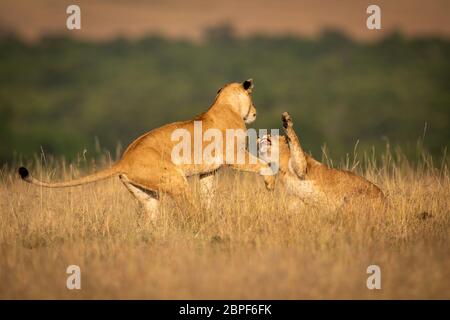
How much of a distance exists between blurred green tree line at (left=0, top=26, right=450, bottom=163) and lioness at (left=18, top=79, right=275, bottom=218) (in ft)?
90.9

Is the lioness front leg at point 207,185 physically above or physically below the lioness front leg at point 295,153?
below

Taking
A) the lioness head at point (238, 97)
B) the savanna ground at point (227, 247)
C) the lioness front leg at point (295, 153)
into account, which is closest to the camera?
the savanna ground at point (227, 247)

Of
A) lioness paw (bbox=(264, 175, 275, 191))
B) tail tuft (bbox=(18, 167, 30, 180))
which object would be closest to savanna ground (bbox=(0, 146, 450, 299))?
lioness paw (bbox=(264, 175, 275, 191))

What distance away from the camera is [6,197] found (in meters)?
8.86

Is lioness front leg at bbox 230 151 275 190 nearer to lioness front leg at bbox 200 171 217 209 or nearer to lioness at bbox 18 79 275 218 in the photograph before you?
lioness at bbox 18 79 275 218

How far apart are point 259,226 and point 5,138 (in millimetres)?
34773

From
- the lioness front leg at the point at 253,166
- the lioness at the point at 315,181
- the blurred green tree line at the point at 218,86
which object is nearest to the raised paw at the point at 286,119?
the lioness at the point at 315,181

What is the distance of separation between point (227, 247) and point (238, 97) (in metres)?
2.31

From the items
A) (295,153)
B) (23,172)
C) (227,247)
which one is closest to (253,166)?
(295,153)

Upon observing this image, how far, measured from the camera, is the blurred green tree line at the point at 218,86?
44.8m

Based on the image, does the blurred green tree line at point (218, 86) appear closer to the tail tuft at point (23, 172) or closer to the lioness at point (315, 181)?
the lioness at point (315, 181)

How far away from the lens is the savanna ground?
603 cm

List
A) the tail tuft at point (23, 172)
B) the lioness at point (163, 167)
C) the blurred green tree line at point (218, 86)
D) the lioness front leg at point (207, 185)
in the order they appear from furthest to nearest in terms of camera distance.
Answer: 1. the blurred green tree line at point (218, 86)
2. the lioness front leg at point (207, 185)
3. the lioness at point (163, 167)
4. the tail tuft at point (23, 172)

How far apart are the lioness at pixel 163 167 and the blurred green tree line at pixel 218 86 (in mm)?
27703
